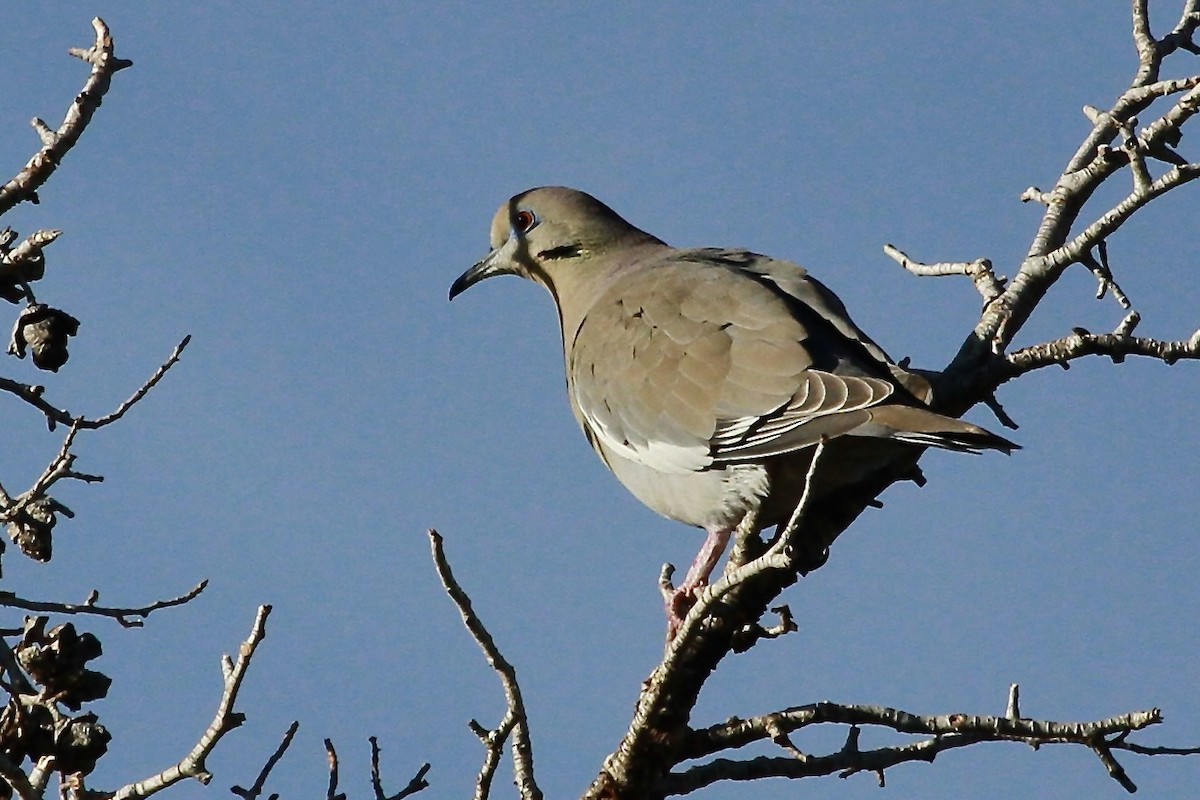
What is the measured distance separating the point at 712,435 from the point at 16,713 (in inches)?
94.1

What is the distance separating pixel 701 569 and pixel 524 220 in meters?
2.60

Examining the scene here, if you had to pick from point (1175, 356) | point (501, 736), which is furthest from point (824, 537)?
point (501, 736)

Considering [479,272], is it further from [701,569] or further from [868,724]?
[868,724]

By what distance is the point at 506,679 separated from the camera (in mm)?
3465

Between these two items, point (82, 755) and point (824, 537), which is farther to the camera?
point (824, 537)

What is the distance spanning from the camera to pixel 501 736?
11.0ft

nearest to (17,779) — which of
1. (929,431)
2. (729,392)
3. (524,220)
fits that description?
(929,431)

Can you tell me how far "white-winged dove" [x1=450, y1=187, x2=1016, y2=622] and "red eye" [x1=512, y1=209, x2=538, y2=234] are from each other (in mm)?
1104

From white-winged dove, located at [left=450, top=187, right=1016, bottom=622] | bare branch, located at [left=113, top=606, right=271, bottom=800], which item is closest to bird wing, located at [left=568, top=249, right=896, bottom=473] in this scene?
white-winged dove, located at [left=450, top=187, right=1016, bottom=622]

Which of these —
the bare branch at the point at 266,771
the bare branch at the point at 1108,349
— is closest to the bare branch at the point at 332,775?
the bare branch at the point at 266,771

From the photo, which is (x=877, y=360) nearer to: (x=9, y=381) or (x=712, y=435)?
(x=712, y=435)

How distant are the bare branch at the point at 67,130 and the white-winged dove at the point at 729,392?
2.19 m

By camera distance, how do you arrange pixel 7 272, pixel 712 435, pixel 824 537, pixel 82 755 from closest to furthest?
1. pixel 82 755
2. pixel 7 272
3. pixel 824 537
4. pixel 712 435

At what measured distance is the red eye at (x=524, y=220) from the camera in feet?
23.4
